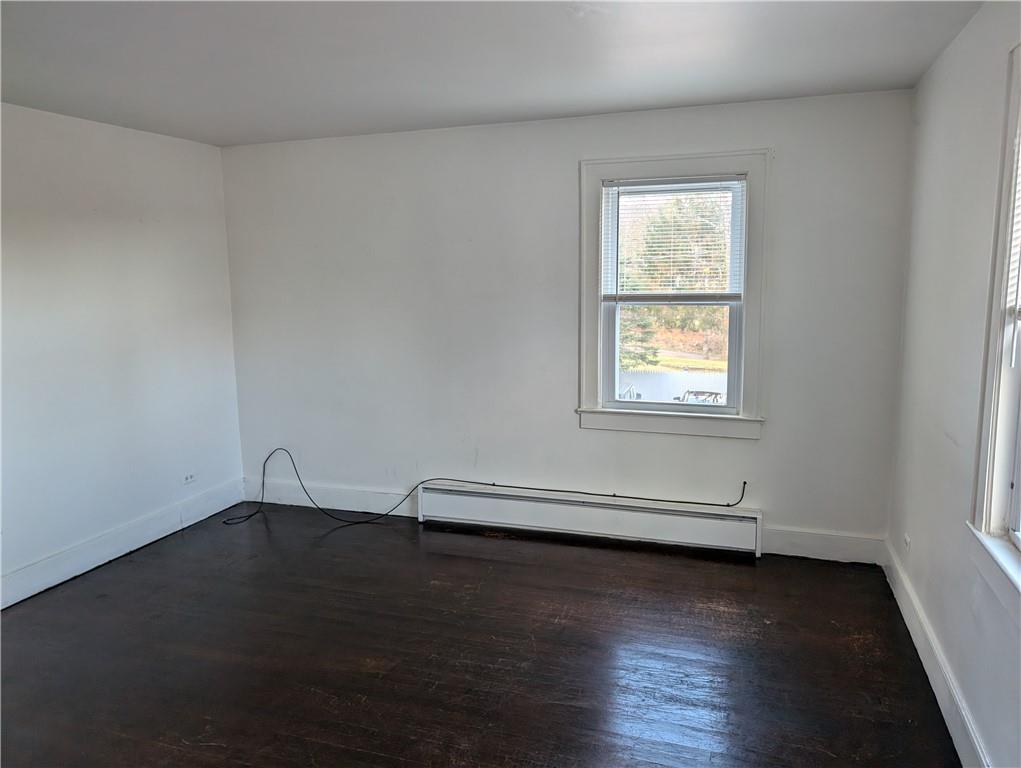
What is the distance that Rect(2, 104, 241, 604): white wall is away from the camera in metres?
3.35

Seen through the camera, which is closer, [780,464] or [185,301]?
[780,464]

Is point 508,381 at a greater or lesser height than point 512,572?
greater

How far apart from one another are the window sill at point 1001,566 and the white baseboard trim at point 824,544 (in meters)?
1.58

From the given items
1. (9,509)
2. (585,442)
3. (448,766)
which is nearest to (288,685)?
(448,766)

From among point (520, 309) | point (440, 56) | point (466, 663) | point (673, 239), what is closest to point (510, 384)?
point (520, 309)

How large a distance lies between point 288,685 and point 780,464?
279 centimetres

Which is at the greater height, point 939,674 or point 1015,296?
point 1015,296

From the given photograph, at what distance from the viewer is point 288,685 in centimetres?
264

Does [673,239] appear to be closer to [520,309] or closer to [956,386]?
[520,309]

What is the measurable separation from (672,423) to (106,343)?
3.33 metres

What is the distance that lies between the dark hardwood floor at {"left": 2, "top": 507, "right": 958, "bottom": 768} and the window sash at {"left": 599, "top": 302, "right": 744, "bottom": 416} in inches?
33.8

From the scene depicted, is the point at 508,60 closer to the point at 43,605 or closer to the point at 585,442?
the point at 585,442

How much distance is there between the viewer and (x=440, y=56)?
2.75 metres

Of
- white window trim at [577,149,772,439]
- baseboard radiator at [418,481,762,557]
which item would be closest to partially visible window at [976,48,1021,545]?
white window trim at [577,149,772,439]
